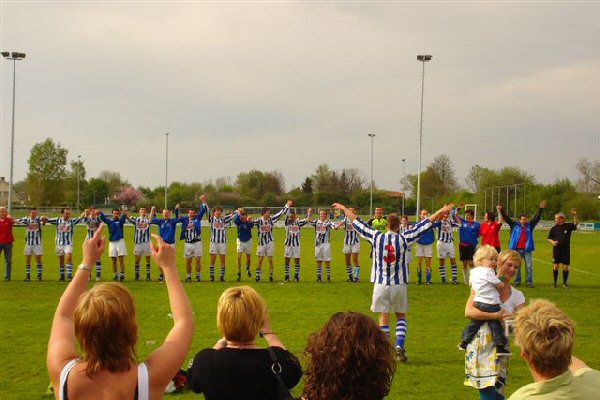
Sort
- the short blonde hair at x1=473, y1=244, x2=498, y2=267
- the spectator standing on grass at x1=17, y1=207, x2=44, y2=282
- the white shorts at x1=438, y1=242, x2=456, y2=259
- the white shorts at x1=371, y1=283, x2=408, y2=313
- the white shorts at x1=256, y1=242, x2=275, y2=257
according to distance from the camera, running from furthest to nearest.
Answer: the white shorts at x1=256, y1=242, x2=275, y2=257, the white shorts at x1=438, y1=242, x2=456, y2=259, the spectator standing on grass at x1=17, y1=207, x2=44, y2=282, the white shorts at x1=371, y1=283, x2=408, y2=313, the short blonde hair at x1=473, y1=244, x2=498, y2=267

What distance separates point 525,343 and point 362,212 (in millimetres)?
74369

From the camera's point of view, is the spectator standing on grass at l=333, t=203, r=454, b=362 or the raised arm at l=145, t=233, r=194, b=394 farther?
the spectator standing on grass at l=333, t=203, r=454, b=362

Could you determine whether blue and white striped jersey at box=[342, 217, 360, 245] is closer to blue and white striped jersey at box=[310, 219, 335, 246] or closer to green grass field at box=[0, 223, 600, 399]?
Answer: blue and white striped jersey at box=[310, 219, 335, 246]

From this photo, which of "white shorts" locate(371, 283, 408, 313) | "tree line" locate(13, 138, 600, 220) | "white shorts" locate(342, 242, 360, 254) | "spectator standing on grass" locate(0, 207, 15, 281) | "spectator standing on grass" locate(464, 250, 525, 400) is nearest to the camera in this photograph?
"spectator standing on grass" locate(464, 250, 525, 400)

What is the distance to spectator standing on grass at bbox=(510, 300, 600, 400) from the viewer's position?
9.62 ft

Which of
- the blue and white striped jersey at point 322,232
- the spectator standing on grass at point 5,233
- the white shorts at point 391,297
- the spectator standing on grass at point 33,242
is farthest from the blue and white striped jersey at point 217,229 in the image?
the white shorts at point 391,297

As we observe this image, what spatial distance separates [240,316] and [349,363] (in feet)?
2.73

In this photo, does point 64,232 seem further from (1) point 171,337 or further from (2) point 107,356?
(2) point 107,356

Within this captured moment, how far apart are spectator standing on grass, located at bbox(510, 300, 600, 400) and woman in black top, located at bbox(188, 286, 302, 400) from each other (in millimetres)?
1238

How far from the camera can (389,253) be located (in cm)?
918

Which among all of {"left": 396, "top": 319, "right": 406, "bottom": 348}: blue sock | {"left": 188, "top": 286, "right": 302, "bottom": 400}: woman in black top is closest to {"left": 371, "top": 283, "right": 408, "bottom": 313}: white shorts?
{"left": 396, "top": 319, "right": 406, "bottom": 348}: blue sock

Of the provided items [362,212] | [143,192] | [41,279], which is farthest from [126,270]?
[143,192]

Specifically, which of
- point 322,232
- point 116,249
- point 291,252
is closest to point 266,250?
point 291,252

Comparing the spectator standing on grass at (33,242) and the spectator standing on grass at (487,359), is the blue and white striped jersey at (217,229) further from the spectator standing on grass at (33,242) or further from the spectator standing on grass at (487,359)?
the spectator standing on grass at (487,359)
